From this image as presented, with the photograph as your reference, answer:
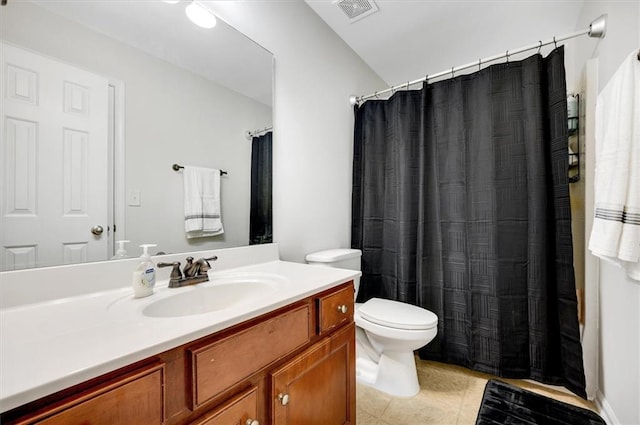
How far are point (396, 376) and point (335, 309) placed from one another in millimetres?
863

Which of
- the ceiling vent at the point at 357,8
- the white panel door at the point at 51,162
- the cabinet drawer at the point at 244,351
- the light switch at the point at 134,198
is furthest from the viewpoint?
the ceiling vent at the point at 357,8

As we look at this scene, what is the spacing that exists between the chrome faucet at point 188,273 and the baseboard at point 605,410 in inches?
72.8

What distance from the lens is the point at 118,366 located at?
1.50 ft

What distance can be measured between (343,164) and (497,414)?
1.65 m

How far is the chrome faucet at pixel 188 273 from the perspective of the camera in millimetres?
928

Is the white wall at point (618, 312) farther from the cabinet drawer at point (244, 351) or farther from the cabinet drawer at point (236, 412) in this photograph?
the cabinet drawer at point (236, 412)

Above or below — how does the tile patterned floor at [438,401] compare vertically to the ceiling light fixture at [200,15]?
below

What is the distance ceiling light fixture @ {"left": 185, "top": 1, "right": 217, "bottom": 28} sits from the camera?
1.12m

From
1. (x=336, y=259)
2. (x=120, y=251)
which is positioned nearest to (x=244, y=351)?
(x=120, y=251)

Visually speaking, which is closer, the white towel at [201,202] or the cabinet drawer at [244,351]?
the cabinet drawer at [244,351]

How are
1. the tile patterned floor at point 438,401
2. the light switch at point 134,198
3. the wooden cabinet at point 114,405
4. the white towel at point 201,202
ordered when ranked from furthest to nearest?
the tile patterned floor at point 438,401
the white towel at point 201,202
the light switch at point 134,198
the wooden cabinet at point 114,405

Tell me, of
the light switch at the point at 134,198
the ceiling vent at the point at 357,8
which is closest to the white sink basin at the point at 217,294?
the light switch at the point at 134,198

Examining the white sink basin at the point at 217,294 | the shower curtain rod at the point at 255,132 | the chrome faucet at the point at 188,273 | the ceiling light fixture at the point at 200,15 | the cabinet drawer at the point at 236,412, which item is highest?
the ceiling light fixture at the point at 200,15

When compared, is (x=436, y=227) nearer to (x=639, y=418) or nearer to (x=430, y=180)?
(x=430, y=180)
